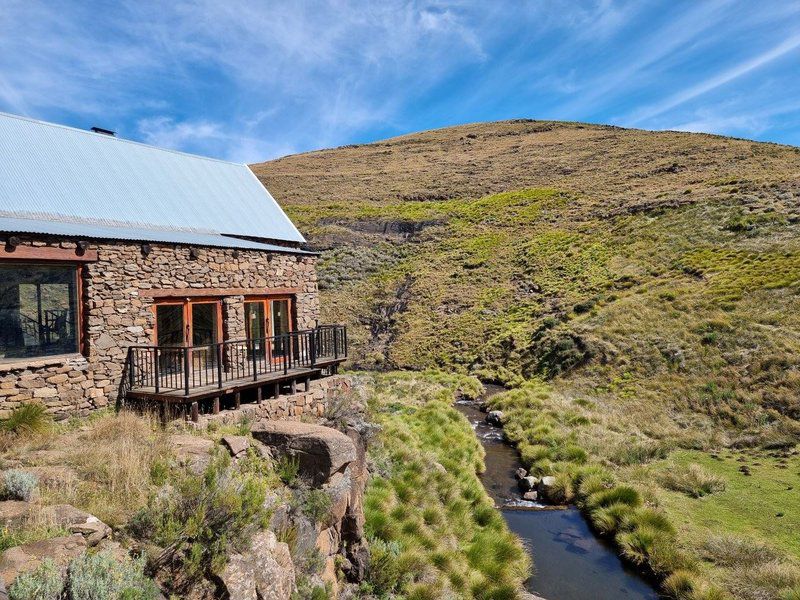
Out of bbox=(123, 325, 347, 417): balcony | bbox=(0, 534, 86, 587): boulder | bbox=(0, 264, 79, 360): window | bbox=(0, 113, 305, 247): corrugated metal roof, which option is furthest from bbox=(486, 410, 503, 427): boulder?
bbox=(0, 534, 86, 587): boulder

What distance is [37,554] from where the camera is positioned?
4641 mm

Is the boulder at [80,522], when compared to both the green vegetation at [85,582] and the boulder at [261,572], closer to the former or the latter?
the green vegetation at [85,582]

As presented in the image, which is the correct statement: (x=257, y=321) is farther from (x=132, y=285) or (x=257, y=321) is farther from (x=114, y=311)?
(x=114, y=311)

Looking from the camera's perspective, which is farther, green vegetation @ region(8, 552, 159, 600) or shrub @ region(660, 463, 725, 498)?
shrub @ region(660, 463, 725, 498)

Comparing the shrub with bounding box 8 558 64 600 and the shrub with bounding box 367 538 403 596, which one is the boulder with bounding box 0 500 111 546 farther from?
the shrub with bounding box 367 538 403 596

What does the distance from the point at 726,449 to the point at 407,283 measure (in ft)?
94.9

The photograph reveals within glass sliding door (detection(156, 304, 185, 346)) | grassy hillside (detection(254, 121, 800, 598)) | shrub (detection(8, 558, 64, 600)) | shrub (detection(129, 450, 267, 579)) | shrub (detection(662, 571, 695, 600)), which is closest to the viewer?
shrub (detection(8, 558, 64, 600))

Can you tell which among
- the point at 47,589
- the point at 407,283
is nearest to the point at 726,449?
the point at 47,589

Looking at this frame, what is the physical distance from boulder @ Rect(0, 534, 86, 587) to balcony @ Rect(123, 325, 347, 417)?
5012mm

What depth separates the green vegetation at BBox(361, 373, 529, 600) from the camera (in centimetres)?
894

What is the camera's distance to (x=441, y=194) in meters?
59.5

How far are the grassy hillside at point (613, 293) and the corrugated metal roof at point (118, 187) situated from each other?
13.8 meters

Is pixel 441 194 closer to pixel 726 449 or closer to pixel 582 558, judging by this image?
pixel 726 449

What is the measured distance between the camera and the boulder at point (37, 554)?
4328mm
